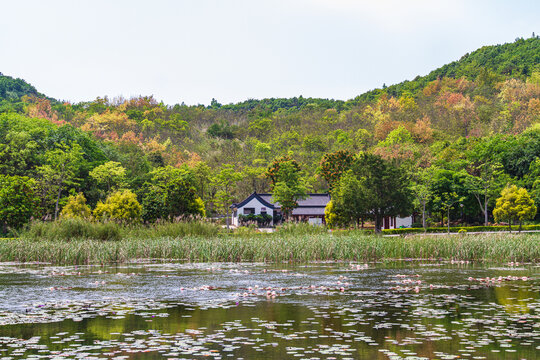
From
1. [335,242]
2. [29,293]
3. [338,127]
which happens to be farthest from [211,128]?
[29,293]

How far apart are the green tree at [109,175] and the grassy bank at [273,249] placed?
128ft

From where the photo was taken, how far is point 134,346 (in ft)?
34.7

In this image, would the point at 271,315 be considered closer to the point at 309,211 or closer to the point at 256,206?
the point at 256,206

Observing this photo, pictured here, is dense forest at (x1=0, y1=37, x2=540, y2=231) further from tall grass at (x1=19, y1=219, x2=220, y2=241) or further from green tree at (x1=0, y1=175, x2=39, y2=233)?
tall grass at (x1=19, y1=219, x2=220, y2=241)

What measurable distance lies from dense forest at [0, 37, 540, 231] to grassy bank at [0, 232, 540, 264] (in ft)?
61.7

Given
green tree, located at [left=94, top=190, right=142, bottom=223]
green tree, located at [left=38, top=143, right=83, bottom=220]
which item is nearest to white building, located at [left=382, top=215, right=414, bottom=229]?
green tree, located at [left=94, top=190, right=142, bottom=223]

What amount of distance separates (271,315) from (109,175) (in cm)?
6074

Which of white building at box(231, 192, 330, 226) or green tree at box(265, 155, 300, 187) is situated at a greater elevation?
green tree at box(265, 155, 300, 187)

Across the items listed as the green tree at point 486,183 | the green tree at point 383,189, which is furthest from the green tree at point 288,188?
the green tree at point 486,183

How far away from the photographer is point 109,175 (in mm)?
71375

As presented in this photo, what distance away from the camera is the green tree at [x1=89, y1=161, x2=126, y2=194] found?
7075cm

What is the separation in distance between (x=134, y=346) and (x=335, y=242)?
21.4 meters

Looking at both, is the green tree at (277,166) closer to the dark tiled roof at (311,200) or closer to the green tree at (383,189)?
the dark tiled roof at (311,200)

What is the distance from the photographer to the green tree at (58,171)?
211 feet
